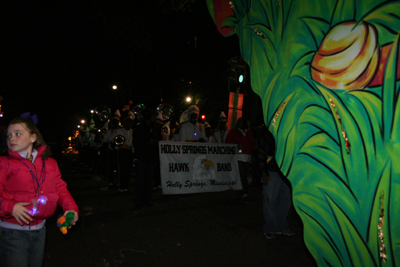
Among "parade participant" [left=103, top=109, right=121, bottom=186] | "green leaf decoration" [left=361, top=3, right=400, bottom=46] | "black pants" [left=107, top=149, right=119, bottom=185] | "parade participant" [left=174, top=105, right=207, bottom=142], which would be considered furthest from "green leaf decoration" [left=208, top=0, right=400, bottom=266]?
"black pants" [left=107, top=149, right=119, bottom=185]

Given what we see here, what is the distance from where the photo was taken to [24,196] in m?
2.28

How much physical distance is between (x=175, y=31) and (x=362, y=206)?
14.2 m

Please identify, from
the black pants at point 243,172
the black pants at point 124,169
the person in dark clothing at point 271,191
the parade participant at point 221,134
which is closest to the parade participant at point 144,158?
the black pants at point 124,169

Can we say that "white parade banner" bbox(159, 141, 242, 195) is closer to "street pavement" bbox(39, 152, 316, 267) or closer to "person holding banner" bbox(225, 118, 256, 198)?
"person holding banner" bbox(225, 118, 256, 198)

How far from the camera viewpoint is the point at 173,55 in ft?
71.3

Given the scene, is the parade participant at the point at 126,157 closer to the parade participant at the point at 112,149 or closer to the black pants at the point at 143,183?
the parade participant at the point at 112,149

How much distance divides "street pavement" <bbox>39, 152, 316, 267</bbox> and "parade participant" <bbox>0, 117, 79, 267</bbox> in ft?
5.32

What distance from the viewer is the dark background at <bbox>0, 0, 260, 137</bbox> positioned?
29.2 ft

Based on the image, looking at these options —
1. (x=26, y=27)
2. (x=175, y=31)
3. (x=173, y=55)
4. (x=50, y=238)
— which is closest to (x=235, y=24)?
(x=50, y=238)

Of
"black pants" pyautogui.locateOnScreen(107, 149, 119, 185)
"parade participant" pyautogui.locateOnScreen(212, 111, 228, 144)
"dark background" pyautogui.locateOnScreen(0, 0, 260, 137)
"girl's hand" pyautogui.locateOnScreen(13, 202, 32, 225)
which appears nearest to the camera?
"girl's hand" pyautogui.locateOnScreen(13, 202, 32, 225)

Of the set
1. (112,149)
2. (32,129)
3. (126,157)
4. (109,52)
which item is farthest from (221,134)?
(109,52)

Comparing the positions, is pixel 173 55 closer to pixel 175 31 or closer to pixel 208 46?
pixel 208 46

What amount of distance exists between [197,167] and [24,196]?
5.34 m

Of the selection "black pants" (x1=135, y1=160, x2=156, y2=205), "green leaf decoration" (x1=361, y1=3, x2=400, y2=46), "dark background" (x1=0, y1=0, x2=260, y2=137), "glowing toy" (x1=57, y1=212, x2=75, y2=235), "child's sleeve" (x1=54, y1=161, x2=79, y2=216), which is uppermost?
"dark background" (x1=0, y1=0, x2=260, y2=137)
